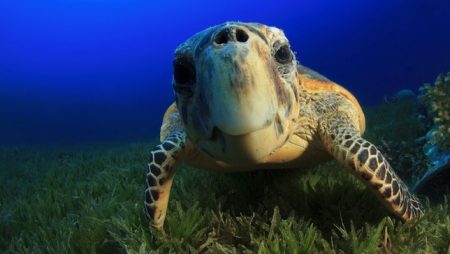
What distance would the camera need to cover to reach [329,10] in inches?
2601

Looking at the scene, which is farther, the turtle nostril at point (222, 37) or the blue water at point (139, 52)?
the blue water at point (139, 52)

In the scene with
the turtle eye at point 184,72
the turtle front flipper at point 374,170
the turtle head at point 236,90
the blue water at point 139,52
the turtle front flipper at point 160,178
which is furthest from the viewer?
the blue water at point 139,52

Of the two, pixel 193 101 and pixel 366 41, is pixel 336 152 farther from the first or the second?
pixel 366 41

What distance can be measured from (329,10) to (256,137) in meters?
69.4

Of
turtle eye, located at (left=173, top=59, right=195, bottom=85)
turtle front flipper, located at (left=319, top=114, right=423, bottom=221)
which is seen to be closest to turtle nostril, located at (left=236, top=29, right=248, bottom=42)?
turtle eye, located at (left=173, top=59, right=195, bottom=85)

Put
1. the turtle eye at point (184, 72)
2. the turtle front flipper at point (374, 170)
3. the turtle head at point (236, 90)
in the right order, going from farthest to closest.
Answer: the turtle front flipper at point (374, 170) → the turtle eye at point (184, 72) → the turtle head at point (236, 90)

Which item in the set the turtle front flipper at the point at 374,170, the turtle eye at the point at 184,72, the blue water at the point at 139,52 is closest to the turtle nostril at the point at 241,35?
the turtle eye at the point at 184,72

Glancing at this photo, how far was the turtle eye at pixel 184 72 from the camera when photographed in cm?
178

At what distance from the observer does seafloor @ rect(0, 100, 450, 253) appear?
8.26 feet

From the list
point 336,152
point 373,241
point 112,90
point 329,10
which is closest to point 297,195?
point 336,152

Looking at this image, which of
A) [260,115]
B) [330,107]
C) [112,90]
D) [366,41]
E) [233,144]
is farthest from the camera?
[112,90]

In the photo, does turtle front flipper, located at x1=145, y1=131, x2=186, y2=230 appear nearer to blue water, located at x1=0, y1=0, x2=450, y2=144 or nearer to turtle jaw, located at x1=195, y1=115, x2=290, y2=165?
turtle jaw, located at x1=195, y1=115, x2=290, y2=165

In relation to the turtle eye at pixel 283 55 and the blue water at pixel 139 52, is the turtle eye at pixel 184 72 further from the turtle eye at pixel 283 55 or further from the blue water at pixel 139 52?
the blue water at pixel 139 52

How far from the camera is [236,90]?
150cm
